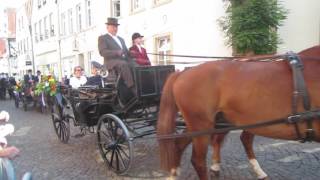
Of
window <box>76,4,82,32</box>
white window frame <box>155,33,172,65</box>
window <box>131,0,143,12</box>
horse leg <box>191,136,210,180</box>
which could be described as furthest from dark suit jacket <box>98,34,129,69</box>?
window <box>76,4,82,32</box>

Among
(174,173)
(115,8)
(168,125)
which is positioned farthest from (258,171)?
(115,8)

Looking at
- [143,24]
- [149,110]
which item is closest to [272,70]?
[149,110]

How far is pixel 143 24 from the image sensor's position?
19.0 metres

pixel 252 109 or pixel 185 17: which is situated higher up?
pixel 185 17

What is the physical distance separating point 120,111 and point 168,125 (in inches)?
81.5

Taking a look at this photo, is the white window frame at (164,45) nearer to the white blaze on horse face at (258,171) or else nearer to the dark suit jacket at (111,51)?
the dark suit jacket at (111,51)

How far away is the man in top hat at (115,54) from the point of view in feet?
21.7

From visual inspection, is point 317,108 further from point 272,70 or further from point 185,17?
point 185,17

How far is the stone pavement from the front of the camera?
20.1 ft

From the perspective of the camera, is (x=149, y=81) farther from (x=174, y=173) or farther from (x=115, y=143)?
(x=174, y=173)

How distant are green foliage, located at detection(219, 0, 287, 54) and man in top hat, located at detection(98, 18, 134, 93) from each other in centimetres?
576

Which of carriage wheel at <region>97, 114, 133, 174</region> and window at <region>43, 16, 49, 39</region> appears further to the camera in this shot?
window at <region>43, 16, 49, 39</region>

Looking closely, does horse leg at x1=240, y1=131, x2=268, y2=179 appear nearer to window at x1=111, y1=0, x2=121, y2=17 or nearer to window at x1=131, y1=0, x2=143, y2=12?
window at x1=131, y1=0, x2=143, y2=12

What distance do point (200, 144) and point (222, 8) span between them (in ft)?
34.3
